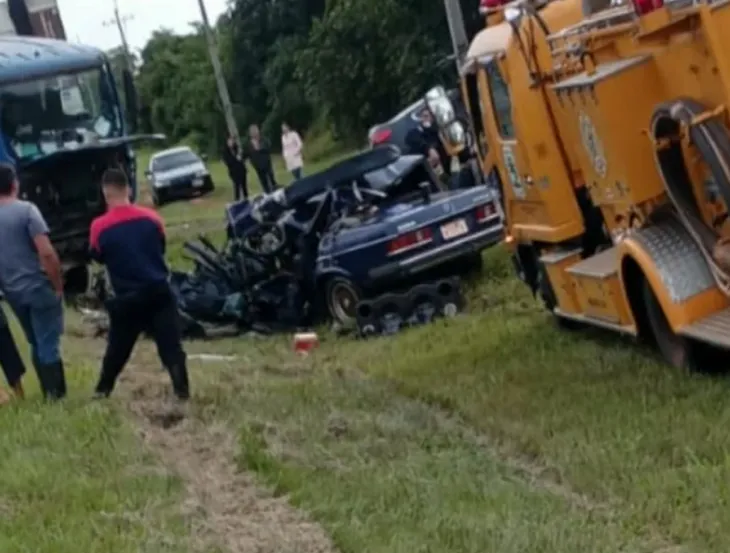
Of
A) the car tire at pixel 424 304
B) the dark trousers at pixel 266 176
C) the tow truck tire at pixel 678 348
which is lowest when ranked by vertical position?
the dark trousers at pixel 266 176

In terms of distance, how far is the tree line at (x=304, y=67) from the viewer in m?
48.0

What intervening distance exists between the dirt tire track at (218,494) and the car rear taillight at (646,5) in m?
3.67

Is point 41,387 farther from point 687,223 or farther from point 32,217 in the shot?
point 687,223

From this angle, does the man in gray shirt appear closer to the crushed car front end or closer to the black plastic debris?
the black plastic debris

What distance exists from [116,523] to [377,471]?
5.35 ft

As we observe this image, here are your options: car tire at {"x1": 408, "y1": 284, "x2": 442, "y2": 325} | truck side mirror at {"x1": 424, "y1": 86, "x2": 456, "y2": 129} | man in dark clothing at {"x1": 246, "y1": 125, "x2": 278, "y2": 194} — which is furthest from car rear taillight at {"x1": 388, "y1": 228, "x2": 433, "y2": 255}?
man in dark clothing at {"x1": 246, "y1": 125, "x2": 278, "y2": 194}

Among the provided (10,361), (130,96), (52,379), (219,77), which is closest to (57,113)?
(130,96)

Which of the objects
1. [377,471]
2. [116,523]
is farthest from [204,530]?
[377,471]

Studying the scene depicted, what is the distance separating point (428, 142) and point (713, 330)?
1447cm

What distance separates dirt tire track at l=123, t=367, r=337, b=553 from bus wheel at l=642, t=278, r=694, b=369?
2985 mm

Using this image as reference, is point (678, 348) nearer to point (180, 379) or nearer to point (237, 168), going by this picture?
point (180, 379)

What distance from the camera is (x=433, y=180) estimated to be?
66.2 ft

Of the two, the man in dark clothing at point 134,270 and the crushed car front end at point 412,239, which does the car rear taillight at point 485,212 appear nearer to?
the crushed car front end at point 412,239

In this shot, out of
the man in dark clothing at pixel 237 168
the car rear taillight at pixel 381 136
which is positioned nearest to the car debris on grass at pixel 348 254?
the car rear taillight at pixel 381 136
